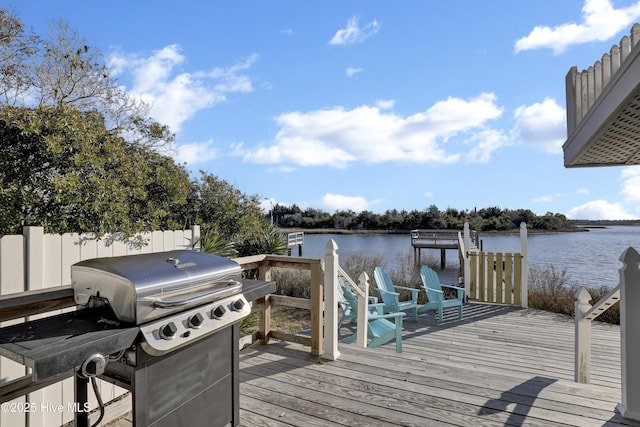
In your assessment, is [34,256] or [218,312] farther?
[34,256]

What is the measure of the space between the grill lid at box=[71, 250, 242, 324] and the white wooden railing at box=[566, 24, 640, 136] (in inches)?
88.1

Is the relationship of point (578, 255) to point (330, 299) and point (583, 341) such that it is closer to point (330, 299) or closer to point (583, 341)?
point (583, 341)

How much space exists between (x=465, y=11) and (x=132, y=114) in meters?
6.46

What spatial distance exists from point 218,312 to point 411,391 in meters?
1.68

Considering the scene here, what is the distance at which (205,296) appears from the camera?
1709 mm

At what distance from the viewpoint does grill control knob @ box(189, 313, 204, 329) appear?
162 centimetres

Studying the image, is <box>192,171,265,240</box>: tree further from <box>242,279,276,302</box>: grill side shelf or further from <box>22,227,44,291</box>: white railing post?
<box>242,279,276,302</box>: grill side shelf

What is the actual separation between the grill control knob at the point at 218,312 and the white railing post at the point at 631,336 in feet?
8.42

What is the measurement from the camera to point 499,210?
27.1m

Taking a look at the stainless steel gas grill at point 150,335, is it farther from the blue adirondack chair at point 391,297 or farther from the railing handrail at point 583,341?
the blue adirondack chair at point 391,297

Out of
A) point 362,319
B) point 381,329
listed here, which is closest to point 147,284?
point 362,319

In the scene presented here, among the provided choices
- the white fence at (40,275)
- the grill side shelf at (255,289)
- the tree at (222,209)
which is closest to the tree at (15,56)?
the tree at (222,209)

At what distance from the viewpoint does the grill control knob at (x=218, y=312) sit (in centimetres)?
176

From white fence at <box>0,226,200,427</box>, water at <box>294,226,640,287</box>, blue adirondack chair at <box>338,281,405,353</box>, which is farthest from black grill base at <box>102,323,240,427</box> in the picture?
water at <box>294,226,640,287</box>
